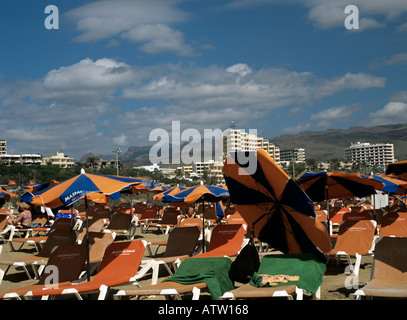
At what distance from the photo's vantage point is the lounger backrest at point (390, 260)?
232 inches

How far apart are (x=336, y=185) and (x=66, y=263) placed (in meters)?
5.20

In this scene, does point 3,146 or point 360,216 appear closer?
point 360,216

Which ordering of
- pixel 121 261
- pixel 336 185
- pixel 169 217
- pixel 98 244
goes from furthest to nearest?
pixel 169 217 → pixel 336 185 → pixel 98 244 → pixel 121 261

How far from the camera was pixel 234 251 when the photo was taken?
352 inches

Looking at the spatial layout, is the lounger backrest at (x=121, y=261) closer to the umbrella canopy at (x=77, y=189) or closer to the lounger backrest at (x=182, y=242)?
the umbrella canopy at (x=77, y=189)

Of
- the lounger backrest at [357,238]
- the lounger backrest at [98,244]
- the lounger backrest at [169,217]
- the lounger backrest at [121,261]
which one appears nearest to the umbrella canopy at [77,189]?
the lounger backrest at [121,261]

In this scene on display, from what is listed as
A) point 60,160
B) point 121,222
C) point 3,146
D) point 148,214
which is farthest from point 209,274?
point 3,146

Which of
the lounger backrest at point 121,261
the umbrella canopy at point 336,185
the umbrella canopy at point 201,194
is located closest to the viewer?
the lounger backrest at point 121,261

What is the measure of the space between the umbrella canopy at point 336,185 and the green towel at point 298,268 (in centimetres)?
320

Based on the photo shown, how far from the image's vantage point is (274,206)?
6770 mm

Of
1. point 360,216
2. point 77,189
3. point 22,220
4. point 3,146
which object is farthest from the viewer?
point 3,146

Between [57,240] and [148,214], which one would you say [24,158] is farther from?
[57,240]

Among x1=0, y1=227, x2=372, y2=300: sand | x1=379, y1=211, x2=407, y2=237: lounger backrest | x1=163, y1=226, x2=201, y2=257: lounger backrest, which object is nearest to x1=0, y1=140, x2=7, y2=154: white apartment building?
x1=0, y1=227, x2=372, y2=300: sand
